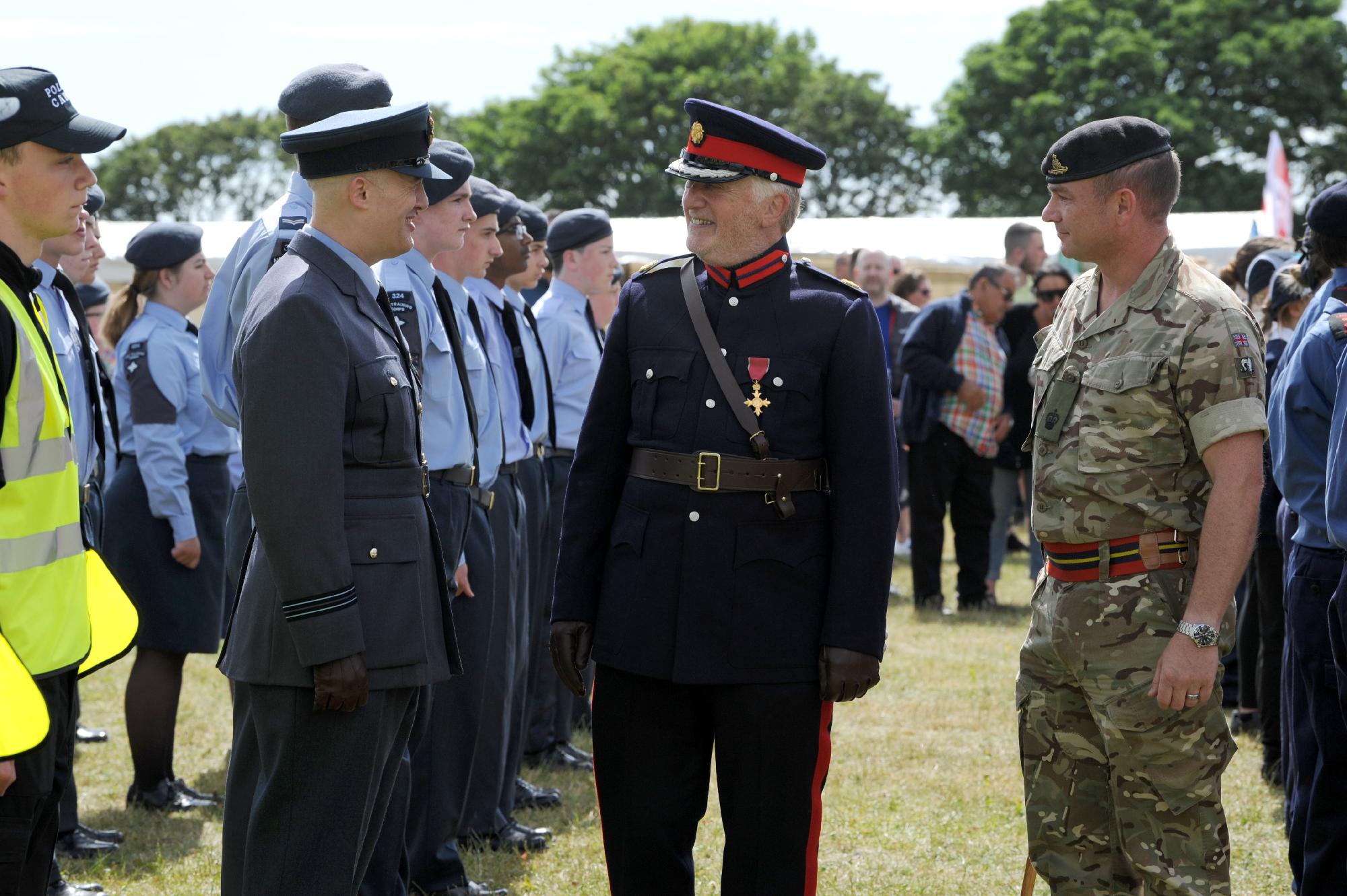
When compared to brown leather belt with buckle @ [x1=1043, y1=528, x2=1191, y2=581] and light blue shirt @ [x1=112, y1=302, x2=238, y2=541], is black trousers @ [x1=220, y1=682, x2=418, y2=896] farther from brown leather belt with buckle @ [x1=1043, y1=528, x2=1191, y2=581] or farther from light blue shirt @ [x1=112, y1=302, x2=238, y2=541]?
light blue shirt @ [x1=112, y1=302, x2=238, y2=541]

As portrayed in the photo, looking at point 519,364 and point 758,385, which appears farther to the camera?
point 519,364

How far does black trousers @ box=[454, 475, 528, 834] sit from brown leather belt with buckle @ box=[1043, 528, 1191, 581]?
1987 mm

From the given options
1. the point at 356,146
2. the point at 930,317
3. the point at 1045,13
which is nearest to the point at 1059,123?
the point at 1045,13

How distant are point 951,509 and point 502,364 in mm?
5850

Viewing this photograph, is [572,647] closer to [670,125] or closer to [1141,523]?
[1141,523]

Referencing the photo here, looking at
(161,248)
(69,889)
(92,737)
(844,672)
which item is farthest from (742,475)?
(92,737)

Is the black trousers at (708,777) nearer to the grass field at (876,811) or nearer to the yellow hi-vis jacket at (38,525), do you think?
the yellow hi-vis jacket at (38,525)

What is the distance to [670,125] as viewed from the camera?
5388 centimetres

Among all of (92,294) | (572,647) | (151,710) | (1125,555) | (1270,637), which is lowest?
(151,710)

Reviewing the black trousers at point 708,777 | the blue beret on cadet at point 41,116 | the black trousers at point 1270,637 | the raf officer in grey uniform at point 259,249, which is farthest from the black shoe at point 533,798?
the blue beret on cadet at point 41,116

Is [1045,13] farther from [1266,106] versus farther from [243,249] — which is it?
[243,249]

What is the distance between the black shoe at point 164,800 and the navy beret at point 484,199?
2.64 meters

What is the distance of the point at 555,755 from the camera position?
6484mm

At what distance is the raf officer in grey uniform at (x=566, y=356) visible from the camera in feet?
21.2
